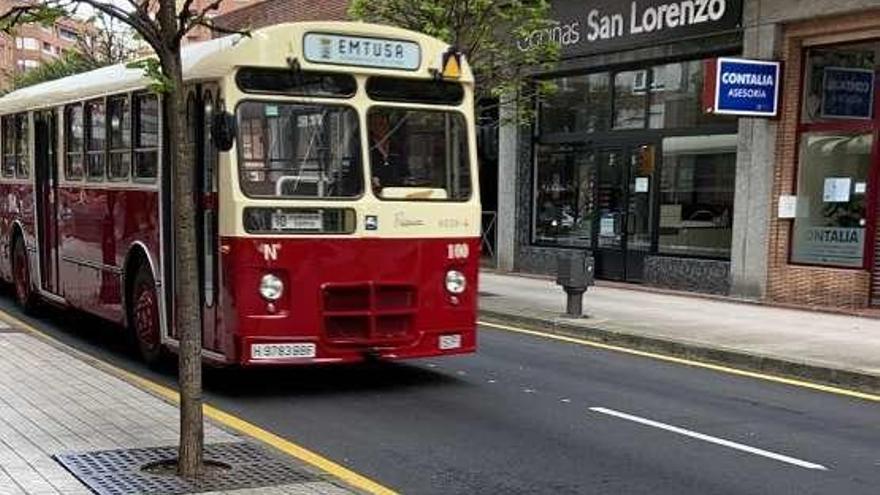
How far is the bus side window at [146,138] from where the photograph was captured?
980cm

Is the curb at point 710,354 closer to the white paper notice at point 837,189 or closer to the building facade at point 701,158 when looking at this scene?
the building facade at point 701,158

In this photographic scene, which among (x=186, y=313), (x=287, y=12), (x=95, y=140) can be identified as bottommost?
(x=186, y=313)

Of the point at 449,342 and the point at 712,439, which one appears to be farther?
the point at 449,342

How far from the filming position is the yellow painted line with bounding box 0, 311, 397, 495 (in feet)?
20.6

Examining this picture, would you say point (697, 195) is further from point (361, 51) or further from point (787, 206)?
point (361, 51)

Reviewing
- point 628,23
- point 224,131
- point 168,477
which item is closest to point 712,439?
point 168,477

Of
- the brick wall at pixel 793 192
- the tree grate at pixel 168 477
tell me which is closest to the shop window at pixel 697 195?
the brick wall at pixel 793 192

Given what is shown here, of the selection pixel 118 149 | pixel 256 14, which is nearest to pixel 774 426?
pixel 118 149

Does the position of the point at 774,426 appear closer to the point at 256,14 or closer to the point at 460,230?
the point at 460,230

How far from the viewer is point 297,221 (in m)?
8.67

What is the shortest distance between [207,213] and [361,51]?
1.89m

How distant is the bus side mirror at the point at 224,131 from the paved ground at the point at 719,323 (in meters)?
6.28

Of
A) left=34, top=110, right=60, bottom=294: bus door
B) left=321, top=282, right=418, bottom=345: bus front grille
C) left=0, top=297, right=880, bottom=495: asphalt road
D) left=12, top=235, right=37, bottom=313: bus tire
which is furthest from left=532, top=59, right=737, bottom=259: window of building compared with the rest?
left=12, top=235, right=37, bottom=313: bus tire

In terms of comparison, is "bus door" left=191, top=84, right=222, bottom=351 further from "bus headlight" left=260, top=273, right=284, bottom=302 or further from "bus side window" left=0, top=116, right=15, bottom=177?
"bus side window" left=0, top=116, right=15, bottom=177
